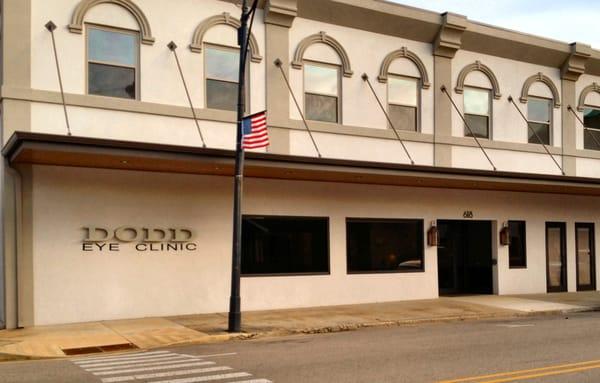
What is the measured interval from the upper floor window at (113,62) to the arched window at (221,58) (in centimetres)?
172

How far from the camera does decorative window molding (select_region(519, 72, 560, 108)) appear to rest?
2237 centimetres

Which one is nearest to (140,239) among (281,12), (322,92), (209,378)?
(322,92)

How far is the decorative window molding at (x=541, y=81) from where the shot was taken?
2237 centimetres

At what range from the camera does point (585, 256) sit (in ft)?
78.4

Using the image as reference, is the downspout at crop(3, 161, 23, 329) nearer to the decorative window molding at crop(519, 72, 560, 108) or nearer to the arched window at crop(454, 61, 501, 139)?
the arched window at crop(454, 61, 501, 139)

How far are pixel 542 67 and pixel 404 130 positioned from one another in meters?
6.62

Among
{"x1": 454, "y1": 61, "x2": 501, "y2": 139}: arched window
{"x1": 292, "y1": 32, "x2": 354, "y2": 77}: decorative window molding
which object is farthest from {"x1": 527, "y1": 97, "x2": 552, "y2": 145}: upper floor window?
{"x1": 292, "y1": 32, "x2": 354, "y2": 77}: decorative window molding

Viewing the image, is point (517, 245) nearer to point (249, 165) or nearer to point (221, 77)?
point (249, 165)

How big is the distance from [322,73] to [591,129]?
1155 cm

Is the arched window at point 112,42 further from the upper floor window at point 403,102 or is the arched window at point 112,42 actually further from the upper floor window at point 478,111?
the upper floor window at point 478,111

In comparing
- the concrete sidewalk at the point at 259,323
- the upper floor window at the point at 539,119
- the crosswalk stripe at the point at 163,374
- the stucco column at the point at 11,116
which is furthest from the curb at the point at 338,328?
the upper floor window at the point at 539,119

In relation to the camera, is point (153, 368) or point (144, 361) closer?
point (153, 368)

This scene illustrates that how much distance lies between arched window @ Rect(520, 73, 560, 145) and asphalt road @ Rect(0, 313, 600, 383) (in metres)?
10.5

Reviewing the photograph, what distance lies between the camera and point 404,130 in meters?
19.9
